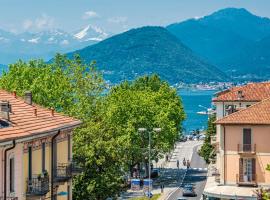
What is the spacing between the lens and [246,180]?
60312mm

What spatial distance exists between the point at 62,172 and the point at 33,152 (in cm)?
570

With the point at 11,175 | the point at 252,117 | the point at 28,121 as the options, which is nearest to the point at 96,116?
the point at 252,117

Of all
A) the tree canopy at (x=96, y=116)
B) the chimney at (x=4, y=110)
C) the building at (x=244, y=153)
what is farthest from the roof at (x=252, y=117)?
the chimney at (x=4, y=110)

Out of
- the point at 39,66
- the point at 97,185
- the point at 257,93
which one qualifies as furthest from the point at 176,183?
the point at 97,185

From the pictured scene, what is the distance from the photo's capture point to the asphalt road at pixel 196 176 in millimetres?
81938

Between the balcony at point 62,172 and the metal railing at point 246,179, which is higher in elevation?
the balcony at point 62,172

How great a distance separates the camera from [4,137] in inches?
1112

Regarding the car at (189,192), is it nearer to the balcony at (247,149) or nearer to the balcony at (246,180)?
the balcony at (246,180)

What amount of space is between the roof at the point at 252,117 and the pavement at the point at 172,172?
68.2 feet

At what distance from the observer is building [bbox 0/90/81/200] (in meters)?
29.9

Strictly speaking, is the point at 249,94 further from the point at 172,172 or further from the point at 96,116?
the point at 172,172

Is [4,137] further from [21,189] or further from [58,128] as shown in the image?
[58,128]

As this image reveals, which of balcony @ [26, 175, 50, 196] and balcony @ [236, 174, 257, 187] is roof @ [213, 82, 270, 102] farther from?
balcony @ [26, 175, 50, 196]

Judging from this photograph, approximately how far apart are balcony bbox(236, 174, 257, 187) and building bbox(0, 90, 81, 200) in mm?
22327
